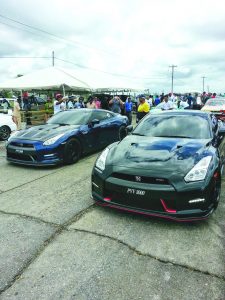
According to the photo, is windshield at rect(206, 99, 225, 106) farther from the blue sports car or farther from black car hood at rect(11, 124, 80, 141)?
black car hood at rect(11, 124, 80, 141)

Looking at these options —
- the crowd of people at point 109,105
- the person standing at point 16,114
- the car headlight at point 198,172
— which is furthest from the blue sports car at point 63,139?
the car headlight at point 198,172

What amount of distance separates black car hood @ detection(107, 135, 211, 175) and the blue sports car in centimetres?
236

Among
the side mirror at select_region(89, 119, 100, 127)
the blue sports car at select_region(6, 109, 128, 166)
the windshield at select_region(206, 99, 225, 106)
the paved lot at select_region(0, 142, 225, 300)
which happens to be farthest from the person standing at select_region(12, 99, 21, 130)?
the windshield at select_region(206, 99, 225, 106)

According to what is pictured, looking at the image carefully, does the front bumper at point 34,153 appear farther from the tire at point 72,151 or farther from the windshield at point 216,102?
the windshield at point 216,102

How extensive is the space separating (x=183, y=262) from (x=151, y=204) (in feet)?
2.72

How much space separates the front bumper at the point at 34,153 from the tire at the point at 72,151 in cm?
17

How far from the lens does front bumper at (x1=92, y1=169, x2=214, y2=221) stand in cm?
350

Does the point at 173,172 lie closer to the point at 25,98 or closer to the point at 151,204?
the point at 151,204

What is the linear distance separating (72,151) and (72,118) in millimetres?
1181

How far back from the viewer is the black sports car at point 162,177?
3.52m

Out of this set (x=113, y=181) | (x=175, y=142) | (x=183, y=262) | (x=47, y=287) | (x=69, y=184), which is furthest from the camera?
(x=69, y=184)

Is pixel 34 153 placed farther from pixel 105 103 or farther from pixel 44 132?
pixel 105 103

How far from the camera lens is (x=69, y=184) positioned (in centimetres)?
547

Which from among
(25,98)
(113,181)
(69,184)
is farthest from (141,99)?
(25,98)
